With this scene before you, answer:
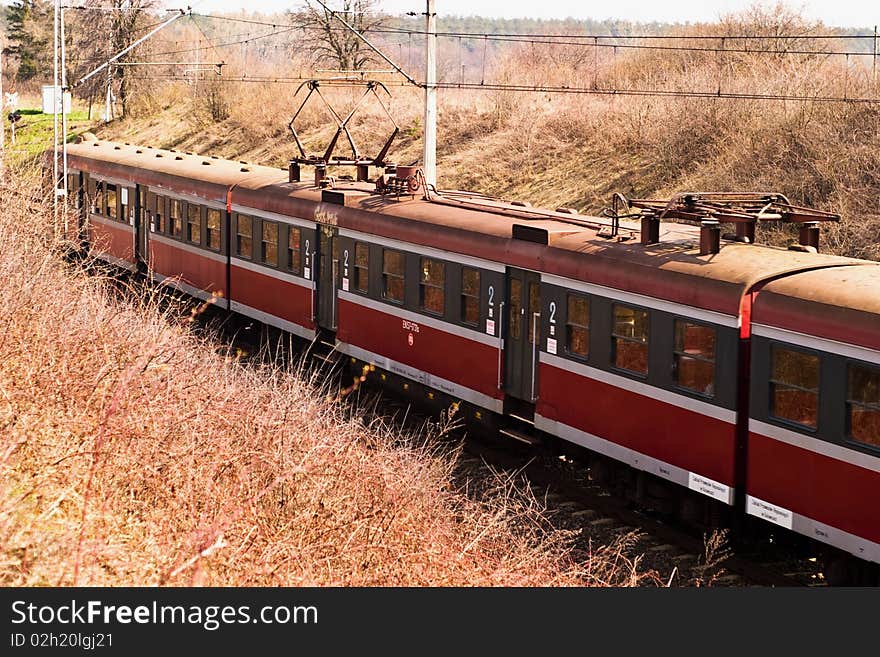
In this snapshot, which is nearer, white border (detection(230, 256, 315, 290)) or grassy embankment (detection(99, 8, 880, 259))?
white border (detection(230, 256, 315, 290))

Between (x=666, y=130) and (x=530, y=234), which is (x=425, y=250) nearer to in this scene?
(x=530, y=234)

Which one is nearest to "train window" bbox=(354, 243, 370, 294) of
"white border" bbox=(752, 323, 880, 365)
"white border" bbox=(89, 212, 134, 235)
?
"white border" bbox=(752, 323, 880, 365)

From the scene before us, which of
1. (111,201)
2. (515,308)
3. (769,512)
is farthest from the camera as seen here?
(111,201)

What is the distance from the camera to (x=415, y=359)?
55.5 feet

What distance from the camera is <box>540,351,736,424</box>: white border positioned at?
11.5 metres

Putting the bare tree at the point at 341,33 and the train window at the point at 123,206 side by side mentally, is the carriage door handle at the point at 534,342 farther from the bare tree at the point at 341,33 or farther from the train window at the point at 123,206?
the bare tree at the point at 341,33

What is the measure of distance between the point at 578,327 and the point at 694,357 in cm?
199

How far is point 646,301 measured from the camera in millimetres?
12461

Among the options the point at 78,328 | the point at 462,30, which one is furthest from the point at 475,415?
the point at 462,30

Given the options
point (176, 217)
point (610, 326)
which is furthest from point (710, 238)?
point (176, 217)

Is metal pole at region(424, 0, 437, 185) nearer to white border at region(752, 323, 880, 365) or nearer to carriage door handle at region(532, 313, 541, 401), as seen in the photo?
carriage door handle at region(532, 313, 541, 401)

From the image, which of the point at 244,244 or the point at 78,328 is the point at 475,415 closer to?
the point at 78,328

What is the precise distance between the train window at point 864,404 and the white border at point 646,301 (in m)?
1.37

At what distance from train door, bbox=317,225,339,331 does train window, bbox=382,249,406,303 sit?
1539 millimetres
